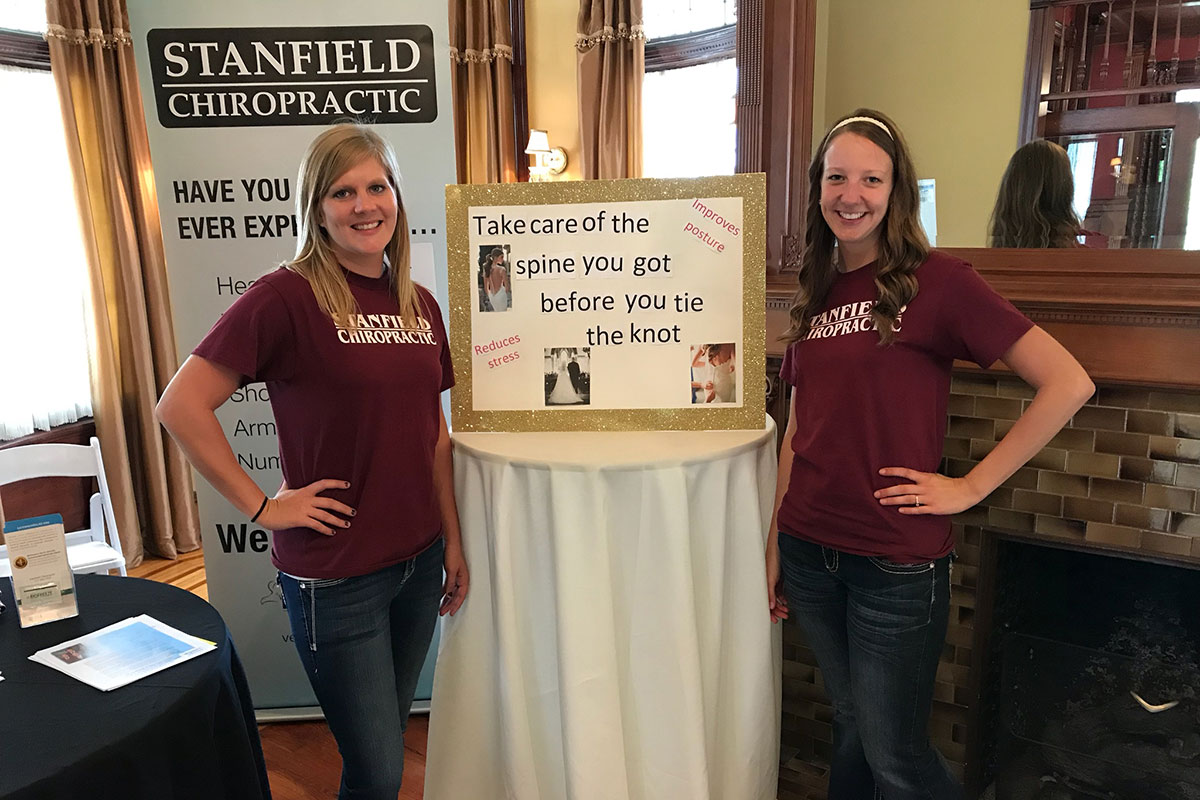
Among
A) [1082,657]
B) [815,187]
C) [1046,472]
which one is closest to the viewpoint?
[815,187]

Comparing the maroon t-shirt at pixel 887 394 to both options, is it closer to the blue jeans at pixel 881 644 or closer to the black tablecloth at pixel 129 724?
the blue jeans at pixel 881 644

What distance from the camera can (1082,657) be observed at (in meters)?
1.93

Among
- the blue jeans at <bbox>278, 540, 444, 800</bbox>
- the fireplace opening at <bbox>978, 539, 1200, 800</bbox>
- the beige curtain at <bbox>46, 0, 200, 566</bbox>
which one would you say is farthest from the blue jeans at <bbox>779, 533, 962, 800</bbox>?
the beige curtain at <bbox>46, 0, 200, 566</bbox>

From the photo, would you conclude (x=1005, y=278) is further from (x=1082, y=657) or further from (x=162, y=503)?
(x=162, y=503)

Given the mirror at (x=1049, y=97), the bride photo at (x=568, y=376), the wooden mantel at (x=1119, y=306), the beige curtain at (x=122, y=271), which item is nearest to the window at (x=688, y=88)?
the mirror at (x=1049, y=97)

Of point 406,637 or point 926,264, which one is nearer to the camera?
point 926,264

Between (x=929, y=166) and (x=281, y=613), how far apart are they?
2259 millimetres

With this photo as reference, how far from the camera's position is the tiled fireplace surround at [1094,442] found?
1.62m

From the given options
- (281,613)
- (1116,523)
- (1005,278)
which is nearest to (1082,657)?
(1116,523)

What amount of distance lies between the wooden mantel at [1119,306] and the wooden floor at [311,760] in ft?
5.27

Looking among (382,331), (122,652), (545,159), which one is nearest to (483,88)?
(545,159)

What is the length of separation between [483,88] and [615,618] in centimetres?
436

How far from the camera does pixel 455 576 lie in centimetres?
166

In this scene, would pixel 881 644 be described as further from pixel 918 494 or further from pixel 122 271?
pixel 122 271
